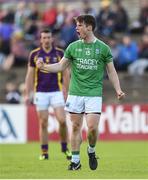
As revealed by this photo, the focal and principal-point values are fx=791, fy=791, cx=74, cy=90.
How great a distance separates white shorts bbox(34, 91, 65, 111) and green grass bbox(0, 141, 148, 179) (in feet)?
3.72

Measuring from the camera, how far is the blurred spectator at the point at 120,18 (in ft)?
95.2

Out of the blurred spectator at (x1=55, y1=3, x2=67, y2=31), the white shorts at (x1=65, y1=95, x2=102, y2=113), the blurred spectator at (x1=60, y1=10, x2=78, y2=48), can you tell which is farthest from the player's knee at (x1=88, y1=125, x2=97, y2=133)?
the blurred spectator at (x1=55, y1=3, x2=67, y2=31)

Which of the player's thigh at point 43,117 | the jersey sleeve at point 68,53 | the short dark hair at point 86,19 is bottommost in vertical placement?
the player's thigh at point 43,117

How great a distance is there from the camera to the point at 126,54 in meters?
27.6

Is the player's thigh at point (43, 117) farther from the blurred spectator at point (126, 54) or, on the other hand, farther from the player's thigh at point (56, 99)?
the blurred spectator at point (126, 54)

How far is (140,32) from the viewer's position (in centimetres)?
2986

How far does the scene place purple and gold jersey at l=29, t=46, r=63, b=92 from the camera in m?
16.8

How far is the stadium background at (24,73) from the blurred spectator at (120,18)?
15 centimetres

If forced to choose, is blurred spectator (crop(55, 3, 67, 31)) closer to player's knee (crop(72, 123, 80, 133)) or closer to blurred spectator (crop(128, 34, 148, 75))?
blurred spectator (crop(128, 34, 148, 75))

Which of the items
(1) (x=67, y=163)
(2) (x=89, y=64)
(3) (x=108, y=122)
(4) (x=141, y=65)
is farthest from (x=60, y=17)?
(2) (x=89, y=64)

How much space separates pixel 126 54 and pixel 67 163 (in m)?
12.7

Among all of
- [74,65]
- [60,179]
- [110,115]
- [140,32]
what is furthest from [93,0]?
[60,179]

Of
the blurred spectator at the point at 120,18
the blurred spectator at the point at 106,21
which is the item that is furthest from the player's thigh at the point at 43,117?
the blurred spectator at the point at 120,18

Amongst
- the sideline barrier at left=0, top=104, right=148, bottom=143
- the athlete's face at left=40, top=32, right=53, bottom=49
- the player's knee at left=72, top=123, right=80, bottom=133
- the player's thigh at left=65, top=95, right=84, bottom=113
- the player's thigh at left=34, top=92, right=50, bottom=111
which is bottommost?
the sideline barrier at left=0, top=104, right=148, bottom=143
